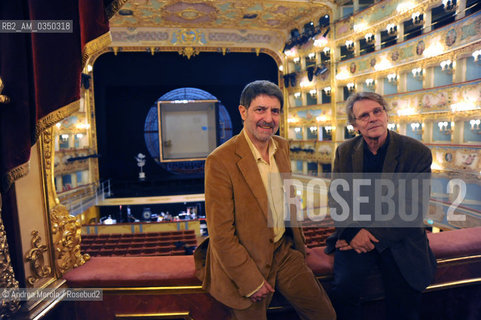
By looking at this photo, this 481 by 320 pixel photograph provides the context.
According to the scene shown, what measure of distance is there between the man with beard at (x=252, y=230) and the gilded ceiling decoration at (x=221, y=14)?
15442 mm

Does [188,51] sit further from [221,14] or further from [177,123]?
[177,123]

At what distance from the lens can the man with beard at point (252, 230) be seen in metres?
1.69

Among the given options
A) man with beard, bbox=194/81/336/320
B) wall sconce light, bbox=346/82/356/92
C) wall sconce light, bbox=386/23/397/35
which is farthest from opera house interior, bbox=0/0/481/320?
wall sconce light, bbox=346/82/356/92

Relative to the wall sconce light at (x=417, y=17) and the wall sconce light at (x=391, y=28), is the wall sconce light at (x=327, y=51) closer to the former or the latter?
the wall sconce light at (x=391, y=28)

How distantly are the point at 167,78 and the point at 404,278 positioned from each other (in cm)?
1930

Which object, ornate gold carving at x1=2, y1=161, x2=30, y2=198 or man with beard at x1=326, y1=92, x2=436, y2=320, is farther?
Answer: man with beard at x1=326, y1=92, x2=436, y2=320

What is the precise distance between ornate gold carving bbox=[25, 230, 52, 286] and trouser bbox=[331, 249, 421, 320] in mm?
1744

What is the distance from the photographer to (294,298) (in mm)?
1799

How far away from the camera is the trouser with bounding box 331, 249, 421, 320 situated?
1.86 m

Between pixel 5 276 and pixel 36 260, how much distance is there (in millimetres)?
211

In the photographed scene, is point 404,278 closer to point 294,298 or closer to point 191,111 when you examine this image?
point 294,298

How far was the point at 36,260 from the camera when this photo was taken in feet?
5.82

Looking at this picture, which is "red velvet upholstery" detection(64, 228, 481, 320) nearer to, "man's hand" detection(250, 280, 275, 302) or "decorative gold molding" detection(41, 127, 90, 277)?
"decorative gold molding" detection(41, 127, 90, 277)

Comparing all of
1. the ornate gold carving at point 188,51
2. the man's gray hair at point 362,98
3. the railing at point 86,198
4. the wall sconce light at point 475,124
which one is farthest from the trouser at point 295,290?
the ornate gold carving at point 188,51
